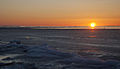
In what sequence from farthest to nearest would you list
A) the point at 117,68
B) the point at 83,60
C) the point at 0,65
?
the point at 83,60, the point at 0,65, the point at 117,68

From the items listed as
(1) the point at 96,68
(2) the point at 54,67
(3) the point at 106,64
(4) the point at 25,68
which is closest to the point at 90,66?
(1) the point at 96,68

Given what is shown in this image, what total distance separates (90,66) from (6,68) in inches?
209

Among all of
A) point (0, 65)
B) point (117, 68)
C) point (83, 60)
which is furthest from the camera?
point (83, 60)

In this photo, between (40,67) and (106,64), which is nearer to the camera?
(40,67)

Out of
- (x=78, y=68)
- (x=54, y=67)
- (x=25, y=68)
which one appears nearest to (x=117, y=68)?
(x=78, y=68)

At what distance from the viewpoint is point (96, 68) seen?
9156mm

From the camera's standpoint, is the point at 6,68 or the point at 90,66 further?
the point at 90,66

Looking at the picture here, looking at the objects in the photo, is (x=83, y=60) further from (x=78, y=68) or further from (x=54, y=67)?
(x=54, y=67)

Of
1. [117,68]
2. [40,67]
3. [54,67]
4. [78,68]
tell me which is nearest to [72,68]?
[78,68]

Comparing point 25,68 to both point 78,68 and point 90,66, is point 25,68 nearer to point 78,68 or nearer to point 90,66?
point 78,68

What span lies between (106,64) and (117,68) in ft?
3.90

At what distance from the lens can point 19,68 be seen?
893 cm

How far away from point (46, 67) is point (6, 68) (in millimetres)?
2423

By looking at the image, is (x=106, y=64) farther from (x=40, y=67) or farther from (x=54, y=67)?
(x=40, y=67)
